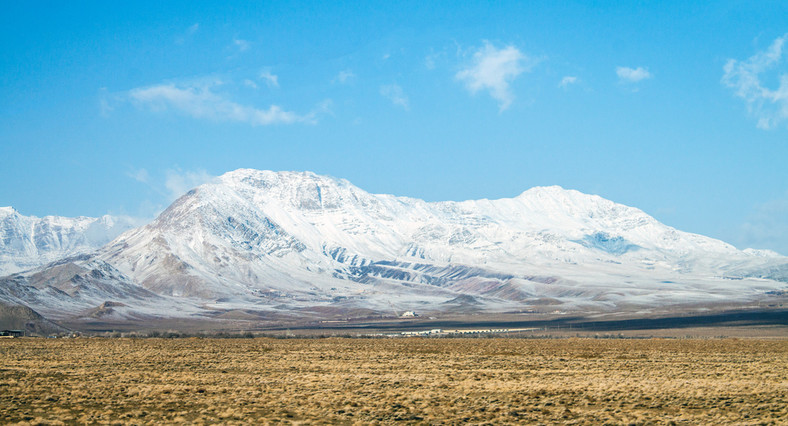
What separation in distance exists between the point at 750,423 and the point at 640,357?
928 inches

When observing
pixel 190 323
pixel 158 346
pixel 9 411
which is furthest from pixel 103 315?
pixel 9 411

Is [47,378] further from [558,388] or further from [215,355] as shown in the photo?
[558,388]

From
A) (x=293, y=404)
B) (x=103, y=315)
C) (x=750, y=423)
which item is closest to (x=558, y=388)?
(x=750, y=423)

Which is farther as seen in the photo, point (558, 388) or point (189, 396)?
point (558, 388)

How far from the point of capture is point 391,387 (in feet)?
95.6

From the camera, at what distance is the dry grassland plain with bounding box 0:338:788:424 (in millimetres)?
22688

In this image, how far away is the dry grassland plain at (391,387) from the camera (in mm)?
22688

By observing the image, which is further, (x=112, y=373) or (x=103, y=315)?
(x=103, y=315)

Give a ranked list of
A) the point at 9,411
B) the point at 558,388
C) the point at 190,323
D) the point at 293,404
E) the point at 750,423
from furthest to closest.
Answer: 1. the point at 190,323
2. the point at 558,388
3. the point at 293,404
4. the point at 9,411
5. the point at 750,423

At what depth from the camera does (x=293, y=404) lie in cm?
2497

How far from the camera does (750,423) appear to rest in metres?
21.2

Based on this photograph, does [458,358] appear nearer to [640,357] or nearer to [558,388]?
[640,357]

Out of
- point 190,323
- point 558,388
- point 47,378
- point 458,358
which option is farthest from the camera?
point 190,323

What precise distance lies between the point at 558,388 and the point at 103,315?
7396 inches
